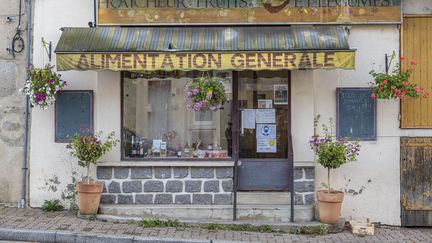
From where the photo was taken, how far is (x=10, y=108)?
32.9 ft

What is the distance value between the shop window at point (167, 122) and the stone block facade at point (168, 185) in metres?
0.35

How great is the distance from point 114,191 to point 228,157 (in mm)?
2011

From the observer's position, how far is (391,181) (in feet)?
31.8

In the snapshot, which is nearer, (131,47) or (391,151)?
(131,47)

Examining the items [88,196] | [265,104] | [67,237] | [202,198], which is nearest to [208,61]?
[265,104]

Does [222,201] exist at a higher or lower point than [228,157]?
lower

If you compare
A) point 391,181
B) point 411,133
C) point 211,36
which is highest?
point 211,36

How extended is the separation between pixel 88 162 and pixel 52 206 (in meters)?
1.12

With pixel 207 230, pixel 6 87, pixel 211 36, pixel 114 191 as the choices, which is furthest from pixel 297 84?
pixel 6 87

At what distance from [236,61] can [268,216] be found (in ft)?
8.44

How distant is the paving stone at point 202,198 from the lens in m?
9.68

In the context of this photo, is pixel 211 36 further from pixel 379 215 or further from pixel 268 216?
pixel 379 215

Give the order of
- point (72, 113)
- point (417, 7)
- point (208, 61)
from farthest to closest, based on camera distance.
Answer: point (72, 113) → point (417, 7) → point (208, 61)

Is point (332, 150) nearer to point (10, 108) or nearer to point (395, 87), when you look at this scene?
point (395, 87)
